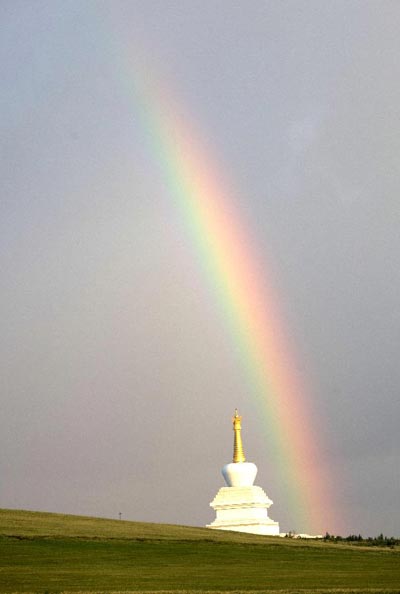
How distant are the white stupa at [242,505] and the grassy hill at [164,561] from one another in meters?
36.2

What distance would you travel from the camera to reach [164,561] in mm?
52438

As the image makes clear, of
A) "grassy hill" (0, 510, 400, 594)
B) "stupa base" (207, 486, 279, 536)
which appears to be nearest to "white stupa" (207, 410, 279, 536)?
"stupa base" (207, 486, 279, 536)

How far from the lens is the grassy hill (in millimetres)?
39656

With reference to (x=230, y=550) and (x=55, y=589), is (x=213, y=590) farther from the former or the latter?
(x=230, y=550)

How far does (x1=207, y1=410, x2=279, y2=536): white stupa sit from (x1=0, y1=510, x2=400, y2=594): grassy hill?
36226 millimetres

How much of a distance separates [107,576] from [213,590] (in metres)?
7.89

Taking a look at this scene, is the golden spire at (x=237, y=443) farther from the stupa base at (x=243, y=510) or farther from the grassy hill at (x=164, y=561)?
the grassy hill at (x=164, y=561)

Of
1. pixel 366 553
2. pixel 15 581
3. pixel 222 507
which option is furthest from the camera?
pixel 222 507

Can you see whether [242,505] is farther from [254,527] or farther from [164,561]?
[164,561]

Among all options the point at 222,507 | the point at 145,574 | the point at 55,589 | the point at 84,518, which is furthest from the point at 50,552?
the point at 222,507

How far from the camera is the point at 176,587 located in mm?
38469

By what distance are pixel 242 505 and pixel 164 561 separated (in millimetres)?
62838

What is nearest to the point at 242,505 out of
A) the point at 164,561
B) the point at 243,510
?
the point at 243,510

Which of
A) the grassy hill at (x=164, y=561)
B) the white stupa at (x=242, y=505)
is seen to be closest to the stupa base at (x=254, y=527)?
the white stupa at (x=242, y=505)
